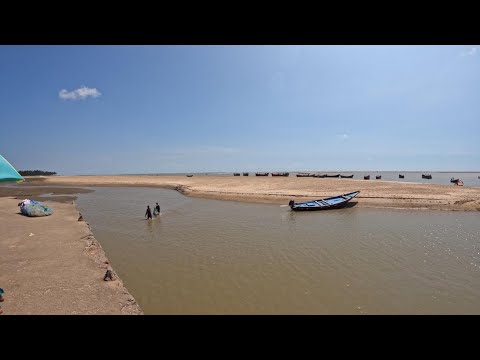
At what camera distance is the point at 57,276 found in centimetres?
973

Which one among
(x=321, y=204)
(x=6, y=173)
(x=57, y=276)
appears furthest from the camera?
(x=321, y=204)

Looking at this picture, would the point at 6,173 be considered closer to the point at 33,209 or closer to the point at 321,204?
the point at 33,209

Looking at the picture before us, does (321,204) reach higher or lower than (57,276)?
higher

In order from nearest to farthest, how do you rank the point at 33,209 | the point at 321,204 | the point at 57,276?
the point at 57,276, the point at 33,209, the point at 321,204

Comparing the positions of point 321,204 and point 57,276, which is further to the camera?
point 321,204

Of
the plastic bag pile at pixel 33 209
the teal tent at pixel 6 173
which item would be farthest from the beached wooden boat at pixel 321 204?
the teal tent at pixel 6 173

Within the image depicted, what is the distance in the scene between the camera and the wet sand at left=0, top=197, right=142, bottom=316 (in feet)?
25.5

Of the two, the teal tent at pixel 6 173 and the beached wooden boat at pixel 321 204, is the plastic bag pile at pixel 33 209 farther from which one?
the beached wooden boat at pixel 321 204

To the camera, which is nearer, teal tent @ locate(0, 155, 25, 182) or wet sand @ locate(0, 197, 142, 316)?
teal tent @ locate(0, 155, 25, 182)

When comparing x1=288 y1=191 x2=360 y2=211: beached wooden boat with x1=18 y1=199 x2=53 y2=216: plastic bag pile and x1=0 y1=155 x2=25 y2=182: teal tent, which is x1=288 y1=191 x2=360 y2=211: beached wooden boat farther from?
x1=0 y1=155 x2=25 y2=182: teal tent

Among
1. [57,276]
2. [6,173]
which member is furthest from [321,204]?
[6,173]

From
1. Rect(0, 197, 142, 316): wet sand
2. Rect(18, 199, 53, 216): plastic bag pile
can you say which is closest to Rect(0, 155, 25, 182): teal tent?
Rect(0, 197, 142, 316): wet sand
